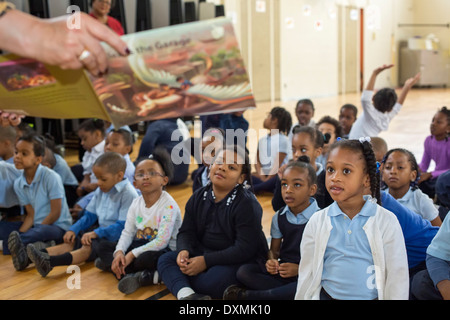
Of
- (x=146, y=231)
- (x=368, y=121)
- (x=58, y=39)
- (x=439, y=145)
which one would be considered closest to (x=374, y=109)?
(x=368, y=121)

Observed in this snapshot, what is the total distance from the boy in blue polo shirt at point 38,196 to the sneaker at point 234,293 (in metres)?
1.26

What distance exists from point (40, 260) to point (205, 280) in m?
0.87

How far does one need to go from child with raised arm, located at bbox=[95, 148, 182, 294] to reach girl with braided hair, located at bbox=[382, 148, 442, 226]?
1.07 metres

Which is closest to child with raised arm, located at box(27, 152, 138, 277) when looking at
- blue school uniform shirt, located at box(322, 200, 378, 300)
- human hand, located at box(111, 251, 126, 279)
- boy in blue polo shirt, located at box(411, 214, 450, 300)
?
human hand, located at box(111, 251, 126, 279)

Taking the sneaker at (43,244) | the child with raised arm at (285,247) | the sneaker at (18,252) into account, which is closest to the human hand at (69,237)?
the sneaker at (43,244)

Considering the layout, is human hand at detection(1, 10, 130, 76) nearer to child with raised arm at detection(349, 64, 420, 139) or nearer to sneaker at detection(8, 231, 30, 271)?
sneaker at detection(8, 231, 30, 271)

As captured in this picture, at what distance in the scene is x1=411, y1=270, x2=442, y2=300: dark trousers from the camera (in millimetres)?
1979

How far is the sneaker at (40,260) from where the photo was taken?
8.62ft

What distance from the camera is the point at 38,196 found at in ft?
10.2

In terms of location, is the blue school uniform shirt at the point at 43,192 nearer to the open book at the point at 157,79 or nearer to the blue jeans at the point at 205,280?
the blue jeans at the point at 205,280

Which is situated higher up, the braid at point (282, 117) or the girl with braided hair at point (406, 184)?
the braid at point (282, 117)

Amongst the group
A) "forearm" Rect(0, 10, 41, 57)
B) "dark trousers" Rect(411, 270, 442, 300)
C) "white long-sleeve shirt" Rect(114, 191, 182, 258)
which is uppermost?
"forearm" Rect(0, 10, 41, 57)

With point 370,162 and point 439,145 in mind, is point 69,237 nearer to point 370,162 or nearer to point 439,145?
point 370,162

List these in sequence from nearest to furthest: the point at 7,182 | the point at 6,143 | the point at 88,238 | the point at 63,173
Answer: the point at 88,238 < the point at 7,182 < the point at 6,143 < the point at 63,173
